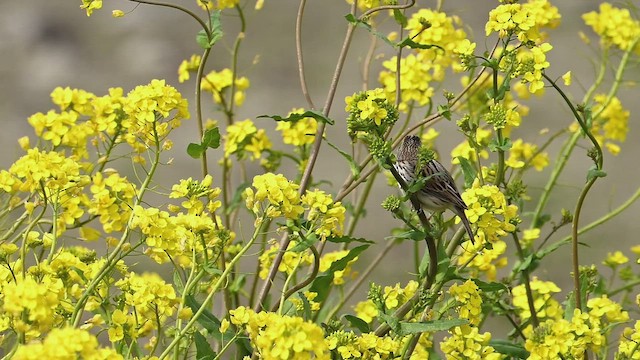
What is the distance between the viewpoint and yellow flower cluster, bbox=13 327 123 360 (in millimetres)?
1619

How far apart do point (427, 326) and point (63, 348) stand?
2.73 ft

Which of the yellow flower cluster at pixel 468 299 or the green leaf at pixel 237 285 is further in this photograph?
the green leaf at pixel 237 285

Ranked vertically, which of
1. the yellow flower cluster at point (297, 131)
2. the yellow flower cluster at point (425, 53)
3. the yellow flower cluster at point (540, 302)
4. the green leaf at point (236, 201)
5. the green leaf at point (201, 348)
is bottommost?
the green leaf at point (201, 348)

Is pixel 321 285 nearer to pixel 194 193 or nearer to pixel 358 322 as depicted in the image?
pixel 358 322

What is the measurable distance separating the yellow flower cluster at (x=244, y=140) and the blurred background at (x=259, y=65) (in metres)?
2.90

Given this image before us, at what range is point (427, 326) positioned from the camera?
2.23 meters

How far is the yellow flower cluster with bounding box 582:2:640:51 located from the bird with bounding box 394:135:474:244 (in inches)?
55.3

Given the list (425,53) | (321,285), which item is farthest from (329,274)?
(425,53)

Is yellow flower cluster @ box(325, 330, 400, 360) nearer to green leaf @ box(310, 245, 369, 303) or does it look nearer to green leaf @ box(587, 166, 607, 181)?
green leaf @ box(310, 245, 369, 303)

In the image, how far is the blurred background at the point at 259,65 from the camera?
21.5 feet

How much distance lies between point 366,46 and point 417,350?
485cm

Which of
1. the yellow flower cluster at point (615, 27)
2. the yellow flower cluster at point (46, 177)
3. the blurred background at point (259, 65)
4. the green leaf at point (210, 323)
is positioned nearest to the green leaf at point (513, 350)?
the green leaf at point (210, 323)

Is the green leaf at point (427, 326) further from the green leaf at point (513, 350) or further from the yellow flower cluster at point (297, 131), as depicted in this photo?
the yellow flower cluster at point (297, 131)

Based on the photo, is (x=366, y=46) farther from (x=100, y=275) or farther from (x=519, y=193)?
(x=100, y=275)
